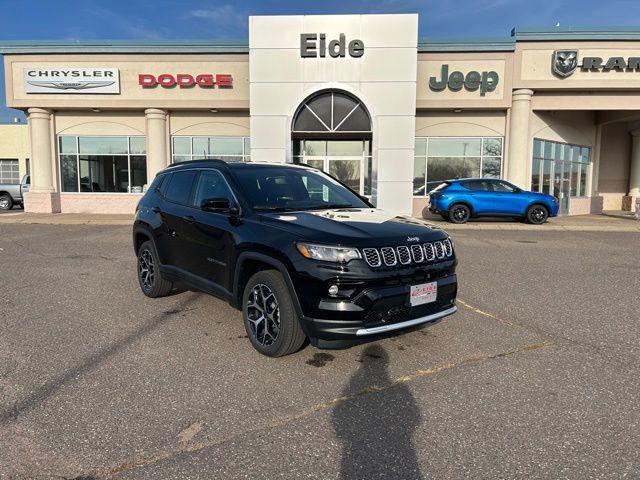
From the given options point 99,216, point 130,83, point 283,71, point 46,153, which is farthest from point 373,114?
point 46,153

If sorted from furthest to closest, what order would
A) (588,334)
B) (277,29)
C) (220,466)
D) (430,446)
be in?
(277,29) → (588,334) → (430,446) → (220,466)

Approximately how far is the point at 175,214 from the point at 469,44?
1674 centimetres

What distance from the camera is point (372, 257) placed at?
372 cm

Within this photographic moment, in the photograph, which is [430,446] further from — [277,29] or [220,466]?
[277,29]

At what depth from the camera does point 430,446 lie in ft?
9.45

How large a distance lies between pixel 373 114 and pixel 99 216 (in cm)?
1159

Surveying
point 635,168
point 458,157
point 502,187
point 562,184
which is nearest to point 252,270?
point 502,187

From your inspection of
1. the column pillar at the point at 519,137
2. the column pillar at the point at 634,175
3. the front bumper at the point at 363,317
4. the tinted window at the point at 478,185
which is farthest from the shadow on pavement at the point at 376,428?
the column pillar at the point at 634,175

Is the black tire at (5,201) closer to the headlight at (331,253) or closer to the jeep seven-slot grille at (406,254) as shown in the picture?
the headlight at (331,253)

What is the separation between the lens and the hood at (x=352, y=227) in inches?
149

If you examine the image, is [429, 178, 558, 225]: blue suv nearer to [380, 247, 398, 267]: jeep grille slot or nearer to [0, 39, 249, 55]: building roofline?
[0, 39, 249, 55]: building roofline

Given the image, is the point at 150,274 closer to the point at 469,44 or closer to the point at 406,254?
the point at 406,254

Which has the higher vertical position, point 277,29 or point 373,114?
point 277,29

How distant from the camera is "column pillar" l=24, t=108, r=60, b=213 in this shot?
20188 mm
